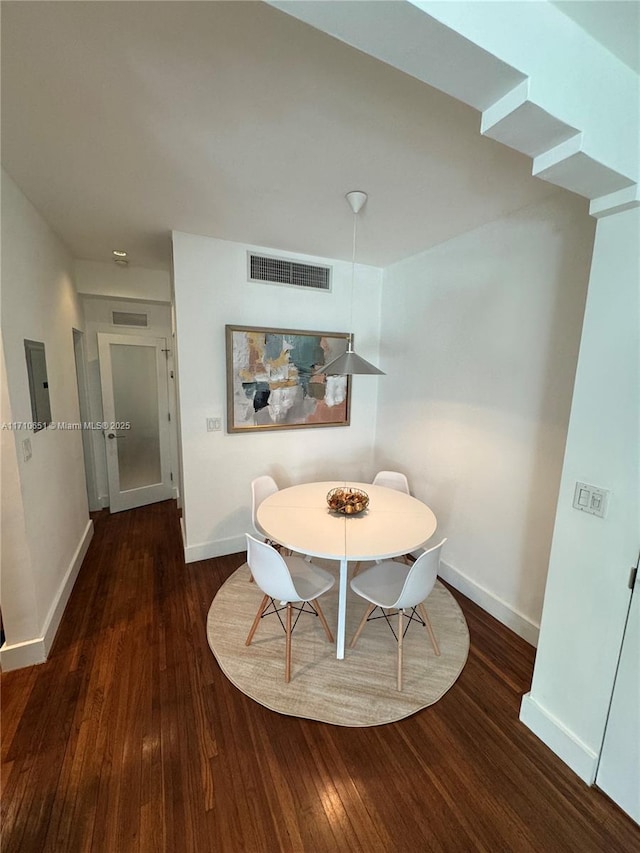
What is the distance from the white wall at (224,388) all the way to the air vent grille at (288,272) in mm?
59

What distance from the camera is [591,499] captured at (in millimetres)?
1400

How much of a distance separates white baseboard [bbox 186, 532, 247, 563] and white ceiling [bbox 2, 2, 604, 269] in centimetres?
255

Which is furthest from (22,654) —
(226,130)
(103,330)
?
(103,330)

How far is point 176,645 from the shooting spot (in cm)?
211

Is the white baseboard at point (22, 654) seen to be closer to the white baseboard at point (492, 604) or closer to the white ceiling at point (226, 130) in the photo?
the white ceiling at point (226, 130)

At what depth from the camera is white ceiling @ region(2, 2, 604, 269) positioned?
1065mm

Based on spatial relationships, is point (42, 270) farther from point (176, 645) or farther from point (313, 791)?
point (313, 791)

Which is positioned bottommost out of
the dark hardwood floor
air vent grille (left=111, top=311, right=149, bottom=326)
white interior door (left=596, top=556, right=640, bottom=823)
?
the dark hardwood floor

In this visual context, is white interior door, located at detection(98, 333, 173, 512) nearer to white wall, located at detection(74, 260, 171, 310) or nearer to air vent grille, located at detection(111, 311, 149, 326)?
air vent grille, located at detection(111, 311, 149, 326)

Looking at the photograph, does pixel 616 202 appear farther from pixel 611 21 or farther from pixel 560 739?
pixel 560 739

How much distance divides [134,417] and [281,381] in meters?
2.03

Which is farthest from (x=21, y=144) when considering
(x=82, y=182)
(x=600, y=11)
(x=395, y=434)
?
(x=395, y=434)

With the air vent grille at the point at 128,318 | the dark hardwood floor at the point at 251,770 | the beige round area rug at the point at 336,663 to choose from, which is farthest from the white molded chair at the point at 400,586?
the air vent grille at the point at 128,318

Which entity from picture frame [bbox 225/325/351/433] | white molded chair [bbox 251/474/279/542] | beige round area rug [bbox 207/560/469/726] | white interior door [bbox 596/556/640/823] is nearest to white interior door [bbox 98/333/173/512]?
picture frame [bbox 225/325/351/433]
